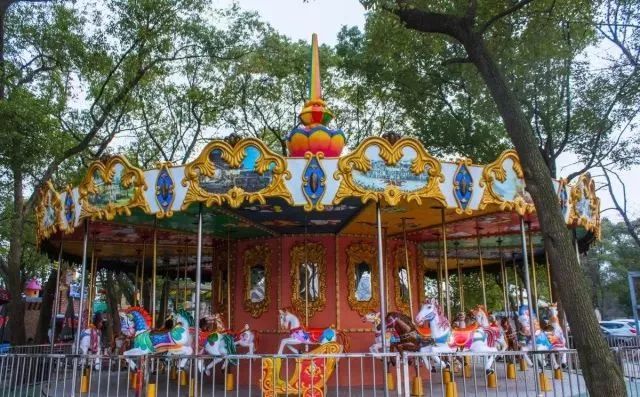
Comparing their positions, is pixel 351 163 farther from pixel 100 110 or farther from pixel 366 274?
pixel 100 110

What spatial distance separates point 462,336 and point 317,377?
113 inches

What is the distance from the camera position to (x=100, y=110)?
54.0 ft

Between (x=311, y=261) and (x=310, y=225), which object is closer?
(x=310, y=225)

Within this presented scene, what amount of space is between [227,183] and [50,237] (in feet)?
16.3

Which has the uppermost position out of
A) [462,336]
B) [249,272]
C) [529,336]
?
[249,272]

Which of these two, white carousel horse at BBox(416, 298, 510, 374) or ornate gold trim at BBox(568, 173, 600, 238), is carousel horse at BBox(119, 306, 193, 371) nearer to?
white carousel horse at BBox(416, 298, 510, 374)

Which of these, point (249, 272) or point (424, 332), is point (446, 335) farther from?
point (249, 272)

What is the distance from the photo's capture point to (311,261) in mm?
11109

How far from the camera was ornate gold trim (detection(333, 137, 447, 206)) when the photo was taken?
7625mm

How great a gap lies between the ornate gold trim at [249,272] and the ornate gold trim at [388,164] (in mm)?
4113

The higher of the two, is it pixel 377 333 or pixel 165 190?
pixel 165 190

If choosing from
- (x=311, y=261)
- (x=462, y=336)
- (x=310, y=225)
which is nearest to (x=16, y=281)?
(x=311, y=261)

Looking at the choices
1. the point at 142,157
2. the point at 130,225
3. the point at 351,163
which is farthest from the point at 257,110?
→ the point at 351,163

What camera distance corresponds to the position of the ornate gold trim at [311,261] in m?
10.9
